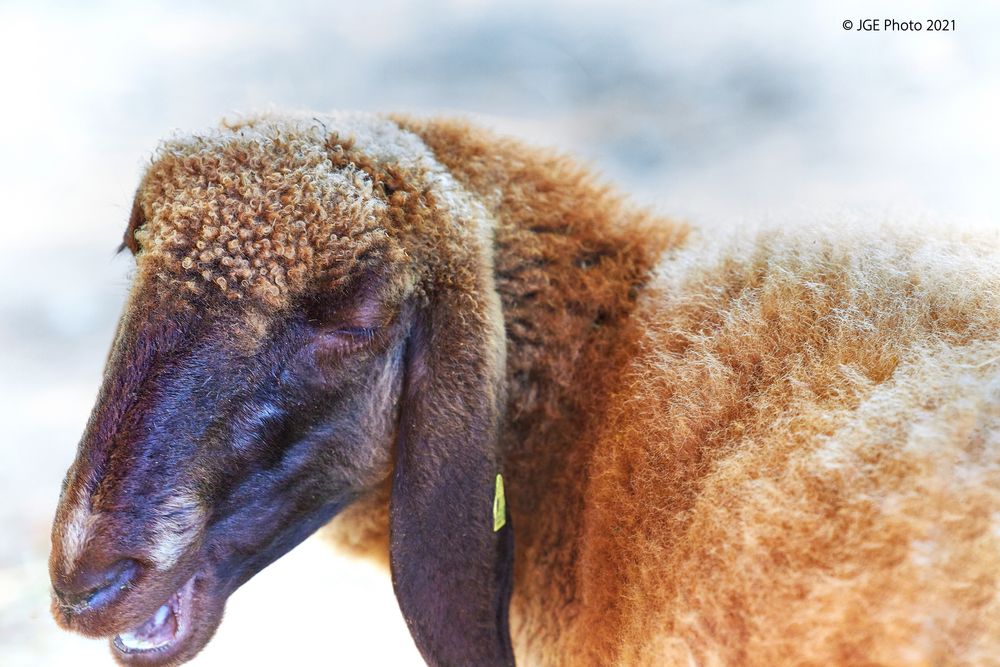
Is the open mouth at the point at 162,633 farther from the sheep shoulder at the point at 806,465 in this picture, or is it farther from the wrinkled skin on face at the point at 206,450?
the sheep shoulder at the point at 806,465

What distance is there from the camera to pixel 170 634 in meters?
2.23

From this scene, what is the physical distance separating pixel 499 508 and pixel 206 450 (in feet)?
2.56

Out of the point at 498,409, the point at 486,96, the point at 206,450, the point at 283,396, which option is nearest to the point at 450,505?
the point at 498,409

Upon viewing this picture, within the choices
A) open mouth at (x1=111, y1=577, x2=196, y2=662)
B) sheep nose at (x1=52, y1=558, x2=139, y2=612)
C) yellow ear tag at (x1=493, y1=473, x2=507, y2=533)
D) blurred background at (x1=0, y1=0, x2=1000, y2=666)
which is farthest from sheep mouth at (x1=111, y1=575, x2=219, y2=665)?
blurred background at (x1=0, y1=0, x2=1000, y2=666)

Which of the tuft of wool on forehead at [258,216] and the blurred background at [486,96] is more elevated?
the tuft of wool on forehead at [258,216]

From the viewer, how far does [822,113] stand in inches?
270

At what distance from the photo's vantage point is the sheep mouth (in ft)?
7.25

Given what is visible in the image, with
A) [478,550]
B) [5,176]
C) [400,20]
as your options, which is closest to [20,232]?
[5,176]

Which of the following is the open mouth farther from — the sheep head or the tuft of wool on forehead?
the tuft of wool on forehead

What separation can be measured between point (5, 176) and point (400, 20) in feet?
10.4

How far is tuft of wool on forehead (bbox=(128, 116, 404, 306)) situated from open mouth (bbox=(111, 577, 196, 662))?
822mm

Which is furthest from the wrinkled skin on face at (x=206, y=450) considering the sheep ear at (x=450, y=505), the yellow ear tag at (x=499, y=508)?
the yellow ear tag at (x=499, y=508)

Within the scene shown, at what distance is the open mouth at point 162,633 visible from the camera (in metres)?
2.21

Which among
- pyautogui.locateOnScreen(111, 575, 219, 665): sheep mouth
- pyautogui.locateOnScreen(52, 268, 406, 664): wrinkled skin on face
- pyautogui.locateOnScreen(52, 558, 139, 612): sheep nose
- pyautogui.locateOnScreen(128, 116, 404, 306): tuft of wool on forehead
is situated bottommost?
pyautogui.locateOnScreen(111, 575, 219, 665): sheep mouth
